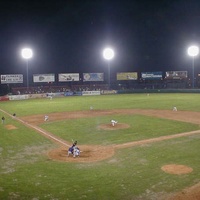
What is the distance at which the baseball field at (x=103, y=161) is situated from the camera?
13.7 meters

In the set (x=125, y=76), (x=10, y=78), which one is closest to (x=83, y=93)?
(x=125, y=76)

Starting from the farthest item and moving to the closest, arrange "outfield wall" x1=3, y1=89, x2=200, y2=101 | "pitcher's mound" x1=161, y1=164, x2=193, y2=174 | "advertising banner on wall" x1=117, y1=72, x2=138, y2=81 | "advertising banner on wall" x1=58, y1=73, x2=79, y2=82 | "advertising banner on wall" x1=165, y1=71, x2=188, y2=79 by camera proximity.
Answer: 1. "advertising banner on wall" x1=117, y1=72, x2=138, y2=81
2. "advertising banner on wall" x1=165, y1=71, x2=188, y2=79
3. "advertising banner on wall" x1=58, y1=73, x2=79, y2=82
4. "outfield wall" x1=3, y1=89, x2=200, y2=101
5. "pitcher's mound" x1=161, y1=164, x2=193, y2=174

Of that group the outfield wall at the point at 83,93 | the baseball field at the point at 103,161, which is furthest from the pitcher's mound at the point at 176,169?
the outfield wall at the point at 83,93

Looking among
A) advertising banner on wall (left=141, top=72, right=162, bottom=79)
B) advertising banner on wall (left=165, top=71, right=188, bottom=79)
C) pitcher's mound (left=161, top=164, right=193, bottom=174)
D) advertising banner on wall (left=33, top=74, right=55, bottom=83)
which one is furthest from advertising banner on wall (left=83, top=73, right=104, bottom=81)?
pitcher's mound (left=161, top=164, right=193, bottom=174)

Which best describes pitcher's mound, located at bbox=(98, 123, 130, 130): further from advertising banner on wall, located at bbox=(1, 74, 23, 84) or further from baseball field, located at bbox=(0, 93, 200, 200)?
advertising banner on wall, located at bbox=(1, 74, 23, 84)

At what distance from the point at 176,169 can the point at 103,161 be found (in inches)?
188

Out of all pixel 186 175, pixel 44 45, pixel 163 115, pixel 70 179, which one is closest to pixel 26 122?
pixel 163 115

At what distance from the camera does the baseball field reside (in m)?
13.7

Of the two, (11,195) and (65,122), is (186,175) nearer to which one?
(11,195)

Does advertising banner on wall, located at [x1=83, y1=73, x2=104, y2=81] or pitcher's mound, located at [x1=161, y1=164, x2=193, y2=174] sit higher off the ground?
advertising banner on wall, located at [x1=83, y1=73, x2=104, y2=81]

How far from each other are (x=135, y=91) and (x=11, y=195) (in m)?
72.0

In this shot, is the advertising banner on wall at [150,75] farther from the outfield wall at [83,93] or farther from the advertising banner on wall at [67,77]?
the advertising banner on wall at [67,77]

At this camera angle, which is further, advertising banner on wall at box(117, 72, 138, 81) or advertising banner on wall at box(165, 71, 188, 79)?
advertising banner on wall at box(117, 72, 138, 81)

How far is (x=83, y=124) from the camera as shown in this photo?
33000 millimetres
